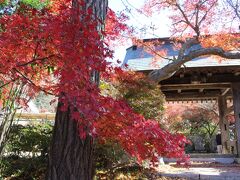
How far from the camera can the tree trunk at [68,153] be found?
3.66m

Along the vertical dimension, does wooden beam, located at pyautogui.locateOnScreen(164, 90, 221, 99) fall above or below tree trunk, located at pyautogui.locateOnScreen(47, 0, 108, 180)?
above

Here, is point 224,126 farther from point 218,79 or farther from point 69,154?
point 69,154

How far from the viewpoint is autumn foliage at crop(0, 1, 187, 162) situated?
3.25 meters

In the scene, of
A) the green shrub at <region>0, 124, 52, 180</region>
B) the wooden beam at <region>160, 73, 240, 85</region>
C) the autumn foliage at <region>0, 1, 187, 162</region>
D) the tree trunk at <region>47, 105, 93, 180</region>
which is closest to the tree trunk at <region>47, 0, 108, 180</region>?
the tree trunk at <region>47, 105, 93, 180</region>

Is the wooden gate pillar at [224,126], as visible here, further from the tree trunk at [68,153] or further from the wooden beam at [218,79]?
the tree trunk at [68,153]

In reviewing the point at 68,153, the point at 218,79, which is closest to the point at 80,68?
the point at 68,153

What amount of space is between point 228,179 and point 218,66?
3.71 meters

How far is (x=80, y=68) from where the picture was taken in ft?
10.8

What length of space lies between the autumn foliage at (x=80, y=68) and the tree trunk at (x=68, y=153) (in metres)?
0.24

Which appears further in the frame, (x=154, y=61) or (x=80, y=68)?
(x=154, y=61)

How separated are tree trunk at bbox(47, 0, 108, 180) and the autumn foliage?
0.24 metres

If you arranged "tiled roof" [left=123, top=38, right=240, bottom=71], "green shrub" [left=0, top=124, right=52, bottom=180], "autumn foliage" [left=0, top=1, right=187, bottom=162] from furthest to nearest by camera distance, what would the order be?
1. "tiled roof" [left=123, top=38, right=240, bottom=71]
2. "green shrub" [left=0, top=124, right=52, bottom=180]
3. "autumn foliage" [left=0, top=1, right=187, bottom=162]

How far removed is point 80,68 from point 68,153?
1095 millimetres

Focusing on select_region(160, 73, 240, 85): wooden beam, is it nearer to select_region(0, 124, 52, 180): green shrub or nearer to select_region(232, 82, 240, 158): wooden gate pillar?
select_region(232, 82, 240, 158): wooden gate pillar
